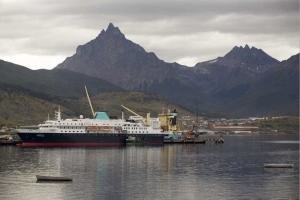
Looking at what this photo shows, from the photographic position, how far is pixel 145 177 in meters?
114

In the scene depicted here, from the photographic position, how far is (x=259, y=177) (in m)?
117

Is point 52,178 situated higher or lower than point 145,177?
higher

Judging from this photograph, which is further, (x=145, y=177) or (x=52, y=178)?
(x=145, y=177)

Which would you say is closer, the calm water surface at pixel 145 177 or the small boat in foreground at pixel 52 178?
the calm water surface at pixel 145 177

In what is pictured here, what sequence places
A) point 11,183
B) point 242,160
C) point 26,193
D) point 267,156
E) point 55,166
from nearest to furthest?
point 26,193
point 11,183
point 55,166
point 242,160
point 267,156

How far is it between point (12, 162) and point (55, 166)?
38.3ft

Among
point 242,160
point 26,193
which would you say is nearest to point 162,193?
point 26,193

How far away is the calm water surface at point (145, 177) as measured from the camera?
94.8 m

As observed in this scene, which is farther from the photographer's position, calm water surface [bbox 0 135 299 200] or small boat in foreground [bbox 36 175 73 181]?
small boat in foreground [bbox 36 175 73 181]

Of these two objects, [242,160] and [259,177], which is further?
[242,160]

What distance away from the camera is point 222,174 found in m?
121

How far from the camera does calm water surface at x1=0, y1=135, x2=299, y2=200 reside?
94812 mm

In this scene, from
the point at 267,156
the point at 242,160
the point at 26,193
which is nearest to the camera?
the point at 26,193

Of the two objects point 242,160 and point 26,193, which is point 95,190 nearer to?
point 26,193
